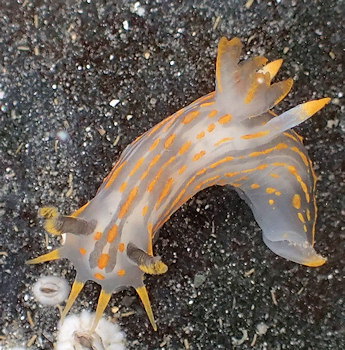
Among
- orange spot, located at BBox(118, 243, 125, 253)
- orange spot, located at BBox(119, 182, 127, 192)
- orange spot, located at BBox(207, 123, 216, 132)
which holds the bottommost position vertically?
orange spot, located at BBox(118, 243, 125, 253)

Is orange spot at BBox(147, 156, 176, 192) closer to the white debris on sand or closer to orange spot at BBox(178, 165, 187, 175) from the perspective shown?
orange spot at BBox(178, 165, 187, 175)

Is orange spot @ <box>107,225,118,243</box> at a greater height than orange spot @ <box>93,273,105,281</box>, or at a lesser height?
greater

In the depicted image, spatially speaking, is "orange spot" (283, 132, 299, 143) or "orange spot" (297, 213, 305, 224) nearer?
"orange spot" (283, 132, 299, 143)

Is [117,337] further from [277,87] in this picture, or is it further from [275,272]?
[277,87]

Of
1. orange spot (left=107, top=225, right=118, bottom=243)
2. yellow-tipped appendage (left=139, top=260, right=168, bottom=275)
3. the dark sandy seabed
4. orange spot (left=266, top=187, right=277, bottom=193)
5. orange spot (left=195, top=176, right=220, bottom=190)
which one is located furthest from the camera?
the dark sandy seabed

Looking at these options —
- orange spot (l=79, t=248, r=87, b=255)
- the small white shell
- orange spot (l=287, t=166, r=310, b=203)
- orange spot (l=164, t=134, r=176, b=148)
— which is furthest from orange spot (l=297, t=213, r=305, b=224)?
the small white shell

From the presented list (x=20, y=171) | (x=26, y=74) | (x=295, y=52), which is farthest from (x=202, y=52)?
(x=20, y=171)

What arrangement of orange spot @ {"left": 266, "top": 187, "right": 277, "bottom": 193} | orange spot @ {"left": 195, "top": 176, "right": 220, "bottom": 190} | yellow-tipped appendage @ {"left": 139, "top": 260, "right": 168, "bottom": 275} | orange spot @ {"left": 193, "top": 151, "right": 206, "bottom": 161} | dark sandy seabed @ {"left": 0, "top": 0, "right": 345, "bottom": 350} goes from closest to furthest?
yellow-tipped appendage @ {"left": 139, "top": 260, "right": 168, "bottom": 275} → orange spot @ {"left": 193, "top": 151, "right": 206, "bottom": 161} → orange spot @ {"left": 195, "top": 176, "right": 220, "bottom": 190} → orange spot @ {"left": 266, "top": 187, "right": 277, "bottom": 193} → dark sandy seabed @ {"left": 0, "top": 0, "right": 345, "bottom": 350}

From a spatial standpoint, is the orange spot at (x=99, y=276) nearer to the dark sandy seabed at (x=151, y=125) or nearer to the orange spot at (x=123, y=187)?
the orange spot at (x=123, y=187)
